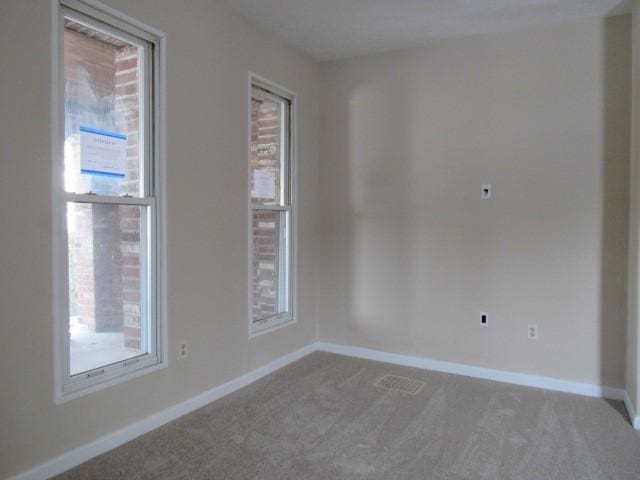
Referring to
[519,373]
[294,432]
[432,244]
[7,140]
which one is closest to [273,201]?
[432,244]

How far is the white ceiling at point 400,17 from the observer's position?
10.2ft

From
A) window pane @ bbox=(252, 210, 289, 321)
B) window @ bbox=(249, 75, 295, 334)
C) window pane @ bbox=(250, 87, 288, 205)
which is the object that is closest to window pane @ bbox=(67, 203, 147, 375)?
window @ bbox=(249, 75, 295, 334)

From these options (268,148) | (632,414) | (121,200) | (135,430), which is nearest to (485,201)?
(632,414)

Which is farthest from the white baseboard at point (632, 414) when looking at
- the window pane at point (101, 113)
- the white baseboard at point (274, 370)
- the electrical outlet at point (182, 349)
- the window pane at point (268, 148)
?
the window pane at point (101, 113)

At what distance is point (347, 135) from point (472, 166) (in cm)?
119

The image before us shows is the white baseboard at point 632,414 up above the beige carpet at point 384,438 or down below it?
above

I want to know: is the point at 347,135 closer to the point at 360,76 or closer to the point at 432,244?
the point at 360,76

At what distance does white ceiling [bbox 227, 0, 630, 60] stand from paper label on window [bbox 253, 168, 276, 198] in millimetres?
1128

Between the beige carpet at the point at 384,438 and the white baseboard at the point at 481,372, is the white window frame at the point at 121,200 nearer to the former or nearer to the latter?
the beige carpet at the point at 384,438

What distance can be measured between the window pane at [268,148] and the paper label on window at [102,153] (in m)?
1.20

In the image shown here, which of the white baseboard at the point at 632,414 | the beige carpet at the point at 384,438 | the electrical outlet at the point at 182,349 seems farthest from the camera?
the electrical outlet at the point at 182,349

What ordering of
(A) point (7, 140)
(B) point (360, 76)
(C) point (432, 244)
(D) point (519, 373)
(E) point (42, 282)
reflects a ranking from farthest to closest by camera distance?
(B) point (360, 76) → (C) point (432, 244) → (D) point (519, 373) → (E) point (42, 282) → (A) point (7, 140)

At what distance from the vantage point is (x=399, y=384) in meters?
3.55

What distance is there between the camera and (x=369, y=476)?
2.26 m
